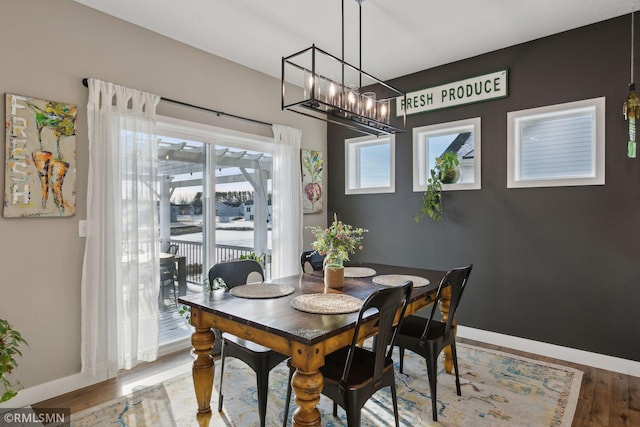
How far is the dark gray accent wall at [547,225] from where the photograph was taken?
2896mm

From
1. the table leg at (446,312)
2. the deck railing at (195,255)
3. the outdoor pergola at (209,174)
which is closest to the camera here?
the table leg at (446,312)

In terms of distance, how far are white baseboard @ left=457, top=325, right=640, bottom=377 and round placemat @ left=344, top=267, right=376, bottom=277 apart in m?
1.39

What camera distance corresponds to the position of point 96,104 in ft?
8.66

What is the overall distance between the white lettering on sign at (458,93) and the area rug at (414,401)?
2.44 m

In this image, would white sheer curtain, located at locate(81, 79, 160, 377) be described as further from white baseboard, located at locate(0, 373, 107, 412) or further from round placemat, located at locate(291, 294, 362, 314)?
round placemat, located at locate(291, 294, 362, 314)

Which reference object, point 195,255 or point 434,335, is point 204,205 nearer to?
point 195,255

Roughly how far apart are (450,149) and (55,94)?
3.45 m

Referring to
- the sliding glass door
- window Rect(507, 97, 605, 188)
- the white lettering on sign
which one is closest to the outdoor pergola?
the sliding glass door

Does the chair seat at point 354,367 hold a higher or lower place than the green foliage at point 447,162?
lower

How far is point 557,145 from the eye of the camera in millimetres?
3248

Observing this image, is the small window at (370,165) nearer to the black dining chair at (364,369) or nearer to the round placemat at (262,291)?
the round placemat at (262,291)

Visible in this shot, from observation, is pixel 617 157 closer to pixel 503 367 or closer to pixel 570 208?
pixel 570 208

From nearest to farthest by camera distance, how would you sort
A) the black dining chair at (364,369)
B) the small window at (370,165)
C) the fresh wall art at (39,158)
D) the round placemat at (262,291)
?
the black dining chair at (364,369) < the round placemat at (262,291) < the fresh wall art at (39,158) < the small window at (370,165)

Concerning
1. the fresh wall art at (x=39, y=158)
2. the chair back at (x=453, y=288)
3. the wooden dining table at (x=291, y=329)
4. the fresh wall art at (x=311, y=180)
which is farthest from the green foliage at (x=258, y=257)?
the chair back at (x=453, y=288)
